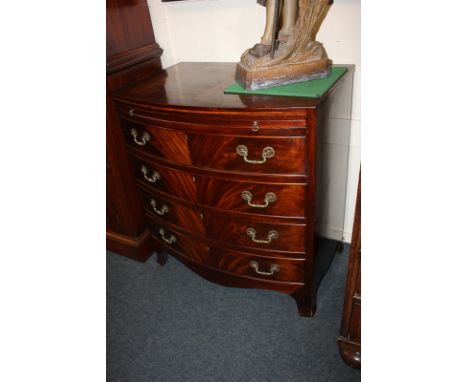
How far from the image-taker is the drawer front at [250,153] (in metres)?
1.19

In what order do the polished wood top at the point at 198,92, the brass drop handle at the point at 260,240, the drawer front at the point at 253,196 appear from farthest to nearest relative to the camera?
the brass drop handle at the point at 260,240 → the drawer front at the point at 253,196 → the polished wood top at the point at 198,92

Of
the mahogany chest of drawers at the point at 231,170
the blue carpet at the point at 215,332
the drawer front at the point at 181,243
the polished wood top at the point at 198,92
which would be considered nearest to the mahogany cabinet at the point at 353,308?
the blue carpet at the point at 215,332

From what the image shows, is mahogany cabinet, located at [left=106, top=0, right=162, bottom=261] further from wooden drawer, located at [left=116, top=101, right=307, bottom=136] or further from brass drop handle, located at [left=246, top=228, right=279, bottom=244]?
brass drop handle, located at [left=246, top=228, right=279, bottom=244]

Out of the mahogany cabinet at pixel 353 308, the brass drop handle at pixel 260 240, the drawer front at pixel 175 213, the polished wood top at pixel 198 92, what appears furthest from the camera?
the drawer front at pixel 175 213

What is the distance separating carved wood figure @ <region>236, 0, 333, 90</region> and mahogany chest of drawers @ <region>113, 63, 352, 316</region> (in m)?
0.10

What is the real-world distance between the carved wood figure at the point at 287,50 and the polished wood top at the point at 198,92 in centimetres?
10

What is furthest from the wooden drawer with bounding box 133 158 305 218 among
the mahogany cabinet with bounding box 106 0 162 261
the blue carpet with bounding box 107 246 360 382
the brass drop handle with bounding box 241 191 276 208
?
the blue carpet with bounding box 107 246 360 382

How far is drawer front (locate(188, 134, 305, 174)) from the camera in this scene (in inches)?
46.8

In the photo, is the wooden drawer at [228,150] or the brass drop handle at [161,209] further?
the brass drop handle at [161,209]

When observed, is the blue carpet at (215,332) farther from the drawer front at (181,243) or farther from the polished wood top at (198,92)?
the polished wood top at (198,92)

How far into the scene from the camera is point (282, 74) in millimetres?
1288

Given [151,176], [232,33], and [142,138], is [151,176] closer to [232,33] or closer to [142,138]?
[142,138]
